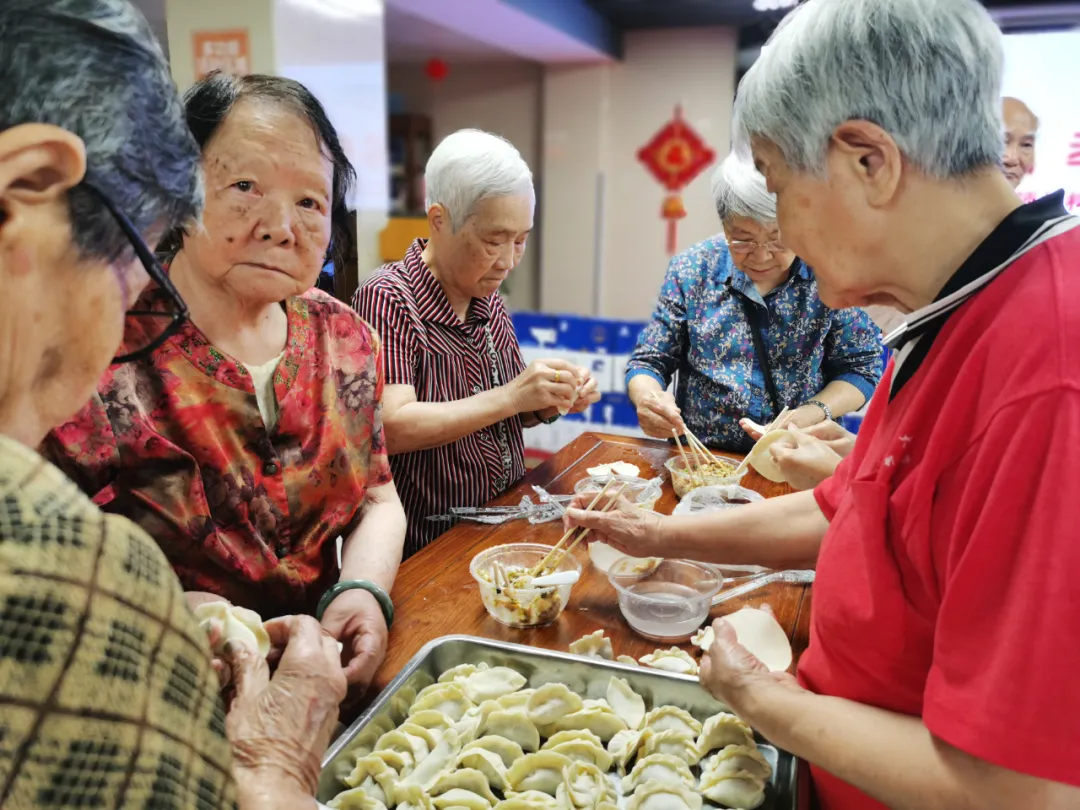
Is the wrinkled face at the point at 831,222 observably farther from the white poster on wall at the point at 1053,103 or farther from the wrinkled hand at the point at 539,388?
the white poster on wall at the point at 1053,103

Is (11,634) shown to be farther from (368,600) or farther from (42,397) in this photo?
(368,600)

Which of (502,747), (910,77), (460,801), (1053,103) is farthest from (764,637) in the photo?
(1053,103)

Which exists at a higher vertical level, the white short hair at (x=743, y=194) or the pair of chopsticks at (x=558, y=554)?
the white short hair at (x=743, y=194)

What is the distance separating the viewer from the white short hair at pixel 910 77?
90 cm

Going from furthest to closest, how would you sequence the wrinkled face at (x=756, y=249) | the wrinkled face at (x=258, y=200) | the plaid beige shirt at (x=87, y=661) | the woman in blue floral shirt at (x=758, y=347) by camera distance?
the woman in blue floral shirt at (x=758, y=347)
the wrinkled face at (x=756, y=249)
the wrinkled face at (x=258, y=200)
the plaid beige shirt at (x=87, y=661)

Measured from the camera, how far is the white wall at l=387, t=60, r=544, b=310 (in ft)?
28.3

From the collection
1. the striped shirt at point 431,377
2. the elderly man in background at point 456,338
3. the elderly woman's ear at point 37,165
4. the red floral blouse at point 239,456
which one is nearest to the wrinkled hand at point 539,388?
the elderly man in background at point 456,338

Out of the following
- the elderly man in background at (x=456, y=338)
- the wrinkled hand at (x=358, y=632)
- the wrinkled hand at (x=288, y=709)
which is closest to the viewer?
the wrinkled hand at (x=288, y=709)

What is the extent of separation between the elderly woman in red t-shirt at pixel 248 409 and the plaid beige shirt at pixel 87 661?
0.76 metres

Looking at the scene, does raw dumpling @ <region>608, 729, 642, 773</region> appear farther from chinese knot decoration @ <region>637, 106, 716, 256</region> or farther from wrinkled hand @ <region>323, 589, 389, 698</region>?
chinese knot decoration @ <region>637, 106, 716, 256</region>

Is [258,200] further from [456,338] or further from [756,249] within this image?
[756,249]

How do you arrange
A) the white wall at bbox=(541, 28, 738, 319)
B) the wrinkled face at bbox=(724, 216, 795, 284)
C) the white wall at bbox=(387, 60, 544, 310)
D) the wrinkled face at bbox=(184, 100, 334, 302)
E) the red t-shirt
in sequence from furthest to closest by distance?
the white wall at bbox=(387, 60, 544, 310), the white wall at bbox=(541, 28, 738, 319), the wrinkled face at bbox=(724, 216, 795, 284), the wrinkled face at bbox=(184, 100, 334, 302), the red t-shirt

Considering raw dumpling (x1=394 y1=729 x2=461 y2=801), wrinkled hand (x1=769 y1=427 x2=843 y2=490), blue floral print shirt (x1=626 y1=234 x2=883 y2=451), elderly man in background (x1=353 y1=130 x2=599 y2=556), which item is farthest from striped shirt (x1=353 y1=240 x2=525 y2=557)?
raw dumpling (x1=394 y1=729 x2=461 y2=801)

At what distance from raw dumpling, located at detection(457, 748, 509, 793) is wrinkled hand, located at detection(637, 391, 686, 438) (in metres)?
1.48
